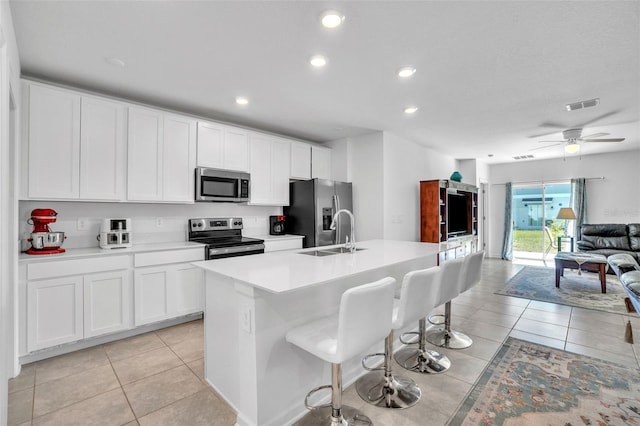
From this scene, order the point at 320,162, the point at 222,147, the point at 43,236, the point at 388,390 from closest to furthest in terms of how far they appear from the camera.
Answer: the point at 388,390 → the point at 43,236 → the point at 222,147 → the point at 320,162

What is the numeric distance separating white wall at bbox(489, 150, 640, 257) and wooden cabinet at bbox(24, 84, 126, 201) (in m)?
8.77

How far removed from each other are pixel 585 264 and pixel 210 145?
240 inches

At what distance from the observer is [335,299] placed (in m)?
2.20

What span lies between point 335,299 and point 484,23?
2.21 m

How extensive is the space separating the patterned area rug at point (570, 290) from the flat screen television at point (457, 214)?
135 centimetres

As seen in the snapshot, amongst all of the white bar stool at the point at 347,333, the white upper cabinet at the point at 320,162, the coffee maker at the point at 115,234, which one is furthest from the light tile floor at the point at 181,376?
the white upper cabinet at the point at 320,162

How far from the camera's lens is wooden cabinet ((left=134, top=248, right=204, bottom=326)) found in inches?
121

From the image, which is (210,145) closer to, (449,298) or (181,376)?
(181,376)

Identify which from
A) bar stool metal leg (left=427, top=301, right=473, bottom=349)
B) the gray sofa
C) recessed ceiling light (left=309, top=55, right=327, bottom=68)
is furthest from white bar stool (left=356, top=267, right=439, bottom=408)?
the gray sofa

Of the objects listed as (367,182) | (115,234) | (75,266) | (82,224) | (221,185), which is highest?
(367,182)

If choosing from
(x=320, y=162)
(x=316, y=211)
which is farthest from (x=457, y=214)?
(x=316, y=211)

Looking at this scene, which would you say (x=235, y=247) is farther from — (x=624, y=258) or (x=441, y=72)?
(x=624, y=258)

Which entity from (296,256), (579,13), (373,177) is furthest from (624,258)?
(373,177)

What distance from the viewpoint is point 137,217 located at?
11.7ft
